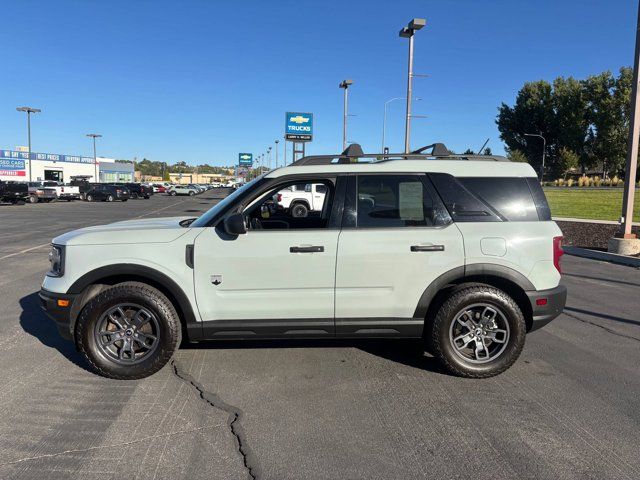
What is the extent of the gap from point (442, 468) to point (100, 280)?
310cm

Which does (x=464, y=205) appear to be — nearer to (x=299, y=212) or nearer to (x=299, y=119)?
(x=299, y=212)

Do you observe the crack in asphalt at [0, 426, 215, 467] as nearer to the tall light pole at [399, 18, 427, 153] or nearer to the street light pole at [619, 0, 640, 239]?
the street light pole at [619, 0, 640, 239]

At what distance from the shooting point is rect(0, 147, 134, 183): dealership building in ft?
238

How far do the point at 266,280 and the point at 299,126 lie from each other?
39.6 meters

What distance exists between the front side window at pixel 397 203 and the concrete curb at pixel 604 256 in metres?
8.47

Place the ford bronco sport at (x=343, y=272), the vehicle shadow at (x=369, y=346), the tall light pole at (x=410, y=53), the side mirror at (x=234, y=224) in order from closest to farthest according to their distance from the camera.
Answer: the side mirror at (x=234, y=224), the ford bronco sport at (x=343, y=272), the vehicle shadow at (x=369, y=346), the tall light pole at (x=410, y=53)

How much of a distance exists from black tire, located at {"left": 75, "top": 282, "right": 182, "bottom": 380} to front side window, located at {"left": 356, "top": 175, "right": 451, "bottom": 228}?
182 centimetres

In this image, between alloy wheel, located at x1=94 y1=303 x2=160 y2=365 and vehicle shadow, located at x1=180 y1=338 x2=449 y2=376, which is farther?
vehicle shadow, located at x1=180 y1=338 x2=449 y2=376

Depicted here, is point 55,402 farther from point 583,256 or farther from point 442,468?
point 583,256

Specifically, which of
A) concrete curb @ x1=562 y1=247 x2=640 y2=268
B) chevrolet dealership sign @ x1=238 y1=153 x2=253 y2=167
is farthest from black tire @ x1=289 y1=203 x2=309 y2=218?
chevrolet dealership sign @ x1=238 y1=153 x2=253 y2=167

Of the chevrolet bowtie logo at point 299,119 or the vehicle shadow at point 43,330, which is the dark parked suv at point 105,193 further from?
the vehicle shadow at point 43,330

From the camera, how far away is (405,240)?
405 cm

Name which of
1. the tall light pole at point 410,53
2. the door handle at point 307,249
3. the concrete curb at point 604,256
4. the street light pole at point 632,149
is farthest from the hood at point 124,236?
the tall light pole at point 410,53

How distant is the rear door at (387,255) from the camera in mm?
4016
